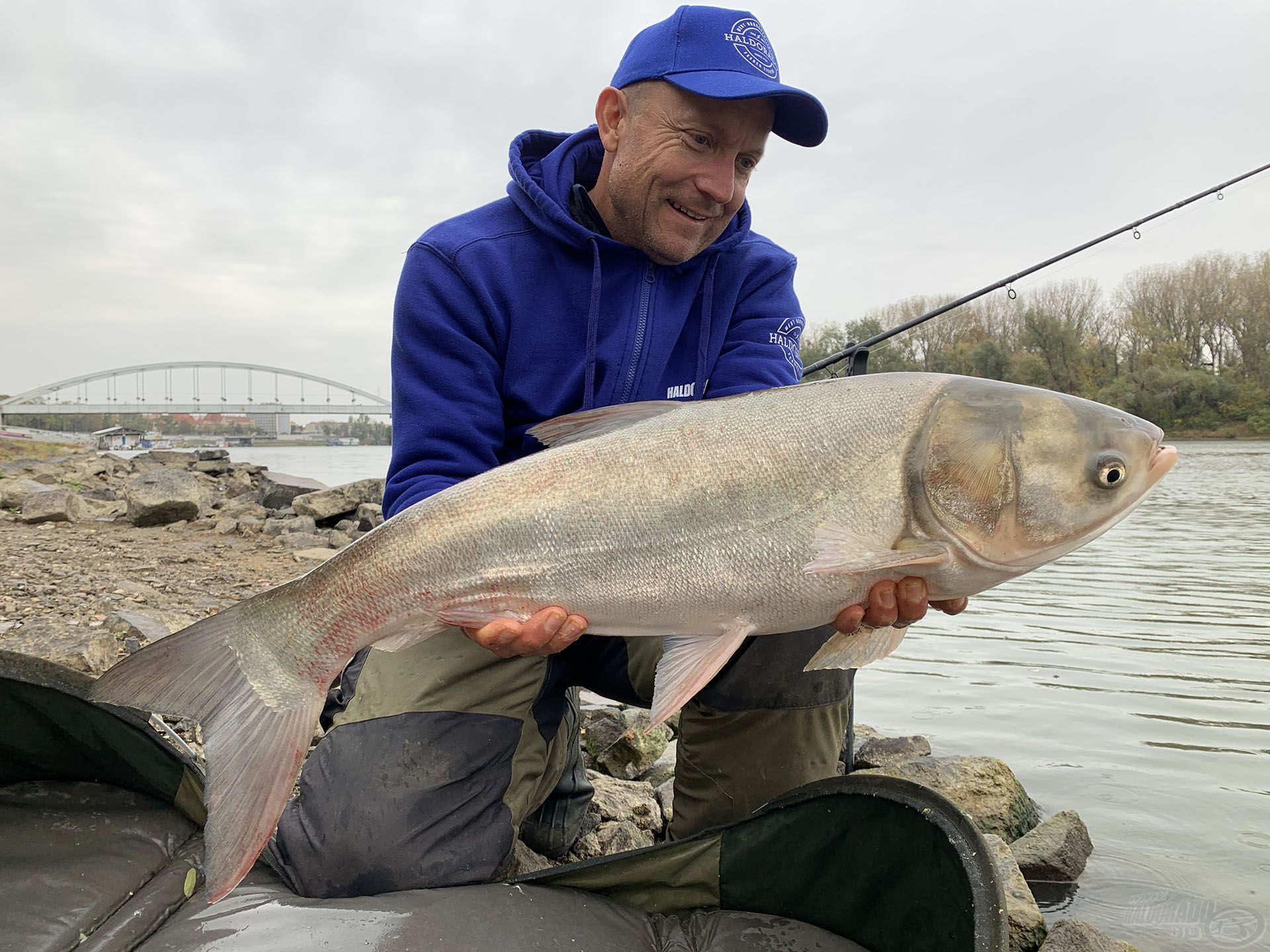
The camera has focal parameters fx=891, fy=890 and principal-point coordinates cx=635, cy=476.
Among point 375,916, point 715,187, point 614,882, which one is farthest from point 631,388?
point 375,916

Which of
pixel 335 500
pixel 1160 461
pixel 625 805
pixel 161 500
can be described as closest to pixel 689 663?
pixel 1160 461

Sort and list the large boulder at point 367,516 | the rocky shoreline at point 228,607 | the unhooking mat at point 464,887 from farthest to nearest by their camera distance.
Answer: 1. the large boulder at point 367,516
2. the rocky shoreline at point 228,607
3. the unhooking mat at point 464,887

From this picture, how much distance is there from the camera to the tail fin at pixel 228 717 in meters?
1.81

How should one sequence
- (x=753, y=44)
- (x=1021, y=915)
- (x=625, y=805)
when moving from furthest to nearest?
1. (x=625, y=805)
2. (x=753, y=44)
3. (x=1021, y=915)

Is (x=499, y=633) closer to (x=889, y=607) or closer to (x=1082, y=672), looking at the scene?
(x=889, y=607)

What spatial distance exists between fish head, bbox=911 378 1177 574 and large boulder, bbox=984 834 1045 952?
1.02 m

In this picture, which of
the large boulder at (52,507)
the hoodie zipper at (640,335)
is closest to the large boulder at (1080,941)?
the hoodie zipper at (640,335)

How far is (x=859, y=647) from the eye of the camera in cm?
218

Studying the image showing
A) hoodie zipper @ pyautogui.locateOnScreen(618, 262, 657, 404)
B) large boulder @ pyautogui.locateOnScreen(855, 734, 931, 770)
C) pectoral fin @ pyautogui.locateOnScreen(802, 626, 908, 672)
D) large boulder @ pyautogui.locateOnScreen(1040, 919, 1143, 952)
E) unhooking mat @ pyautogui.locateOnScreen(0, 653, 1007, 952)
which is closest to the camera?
unhooking mat @ pyautogui.locateOnScreen(0, 653, 1007, 952)

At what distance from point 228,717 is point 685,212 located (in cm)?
195


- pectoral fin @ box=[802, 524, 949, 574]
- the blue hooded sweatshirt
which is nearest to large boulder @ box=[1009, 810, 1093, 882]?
pectoral fin @ box=[802, 524, 949, 574]

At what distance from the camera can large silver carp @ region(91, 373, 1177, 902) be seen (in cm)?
198

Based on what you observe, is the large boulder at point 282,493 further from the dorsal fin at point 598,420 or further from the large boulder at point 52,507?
the dorsal fin at point 598,420

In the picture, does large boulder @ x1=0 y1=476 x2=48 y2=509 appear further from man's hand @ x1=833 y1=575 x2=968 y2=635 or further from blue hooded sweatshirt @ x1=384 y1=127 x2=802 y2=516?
man's hand @ x1=833 y1=575 x2=968 y2=635
